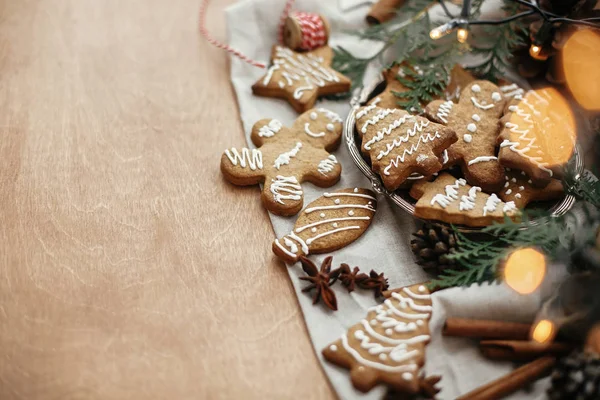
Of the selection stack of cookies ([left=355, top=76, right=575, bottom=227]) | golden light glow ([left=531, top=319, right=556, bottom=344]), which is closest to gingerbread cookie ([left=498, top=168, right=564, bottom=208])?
stack of cookies ([left=355, top=76, right=575, bottom=227])

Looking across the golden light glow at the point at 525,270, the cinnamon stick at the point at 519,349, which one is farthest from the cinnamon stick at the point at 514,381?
the golden light glow at the point at 525,270

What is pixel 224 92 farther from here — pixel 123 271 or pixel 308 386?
pixel 308 386

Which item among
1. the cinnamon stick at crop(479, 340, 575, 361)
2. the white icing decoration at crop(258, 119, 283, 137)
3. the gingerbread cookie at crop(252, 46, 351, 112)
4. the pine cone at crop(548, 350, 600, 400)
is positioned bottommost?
the cinnamon stick at crop(479, 340, 575, 361)

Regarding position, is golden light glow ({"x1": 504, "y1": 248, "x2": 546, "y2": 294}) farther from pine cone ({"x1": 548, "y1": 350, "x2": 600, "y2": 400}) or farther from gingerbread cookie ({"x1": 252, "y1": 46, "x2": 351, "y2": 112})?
gingerbread cookie ({"x1": 252, "y1": 46, "x2": 351, "y2": 112})

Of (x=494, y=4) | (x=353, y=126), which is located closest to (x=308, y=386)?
(x=353, y=126)

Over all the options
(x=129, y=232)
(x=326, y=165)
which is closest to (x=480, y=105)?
(x=326, y=165)

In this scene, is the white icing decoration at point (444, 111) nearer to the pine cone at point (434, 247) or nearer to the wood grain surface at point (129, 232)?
the pine cone at point (434, 247)
